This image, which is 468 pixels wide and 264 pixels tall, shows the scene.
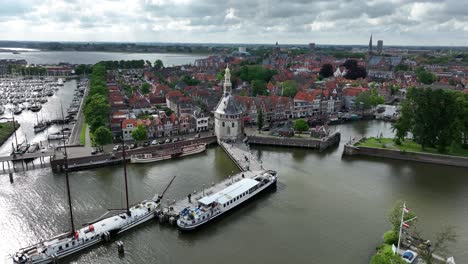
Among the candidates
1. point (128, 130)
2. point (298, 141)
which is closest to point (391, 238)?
point (298, 141)

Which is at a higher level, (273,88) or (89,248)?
(273,88)

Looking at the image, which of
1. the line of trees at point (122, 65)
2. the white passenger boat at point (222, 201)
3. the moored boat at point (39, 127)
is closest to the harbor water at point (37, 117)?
the moored boat at point (39, 127)

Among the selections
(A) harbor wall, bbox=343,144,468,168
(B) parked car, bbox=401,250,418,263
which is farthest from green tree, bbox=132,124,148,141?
(B) parked car, bbox=401,250,418,263

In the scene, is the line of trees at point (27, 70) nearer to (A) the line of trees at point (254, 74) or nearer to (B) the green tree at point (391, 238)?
(A) the line of trees at point (254, 74)

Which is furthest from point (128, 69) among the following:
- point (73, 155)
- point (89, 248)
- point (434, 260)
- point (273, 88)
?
point (434, 260)

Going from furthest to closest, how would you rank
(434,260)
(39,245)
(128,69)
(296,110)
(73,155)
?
(128,69), (296,110), (73,155), (39,245), (434,260)

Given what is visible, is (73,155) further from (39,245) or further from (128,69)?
(128,69)

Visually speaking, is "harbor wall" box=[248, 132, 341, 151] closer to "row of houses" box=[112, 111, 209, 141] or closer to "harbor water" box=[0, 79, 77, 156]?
"row of houses" box=[112, 111, 209, 141]
